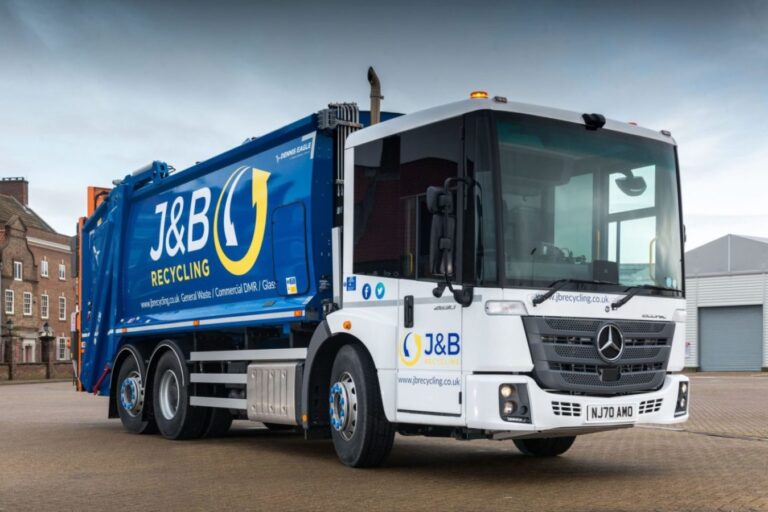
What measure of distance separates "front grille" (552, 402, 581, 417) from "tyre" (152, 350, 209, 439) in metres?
6.14

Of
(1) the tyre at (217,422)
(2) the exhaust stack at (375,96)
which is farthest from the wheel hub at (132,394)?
(2) the exhaust stack at (375,96)

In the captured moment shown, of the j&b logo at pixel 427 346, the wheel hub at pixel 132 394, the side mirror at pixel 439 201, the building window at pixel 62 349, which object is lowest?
the building window at pixel 62 349

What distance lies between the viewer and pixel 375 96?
1110 cm

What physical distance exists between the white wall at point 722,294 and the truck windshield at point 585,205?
50425 mm

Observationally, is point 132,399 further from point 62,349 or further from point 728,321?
point 62,349

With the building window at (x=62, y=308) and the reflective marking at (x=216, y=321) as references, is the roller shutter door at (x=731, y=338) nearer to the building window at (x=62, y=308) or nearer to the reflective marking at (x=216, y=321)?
the building window at (x=62, y=308)

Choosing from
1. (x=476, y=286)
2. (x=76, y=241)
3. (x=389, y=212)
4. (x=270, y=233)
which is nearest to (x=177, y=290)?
(x=270, y=233)

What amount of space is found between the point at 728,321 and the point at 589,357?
54.0 meters

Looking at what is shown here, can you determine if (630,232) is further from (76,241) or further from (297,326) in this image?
(76,241)

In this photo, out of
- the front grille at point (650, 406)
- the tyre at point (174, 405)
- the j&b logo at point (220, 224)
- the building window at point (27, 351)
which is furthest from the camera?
the building window at point (27, 351)

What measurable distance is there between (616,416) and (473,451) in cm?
358

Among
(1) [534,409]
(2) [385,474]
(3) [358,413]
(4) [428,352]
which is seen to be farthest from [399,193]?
(2) [385,474]

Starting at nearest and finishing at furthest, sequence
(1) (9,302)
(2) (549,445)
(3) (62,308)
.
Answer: (2) (549,445), (1) (9,302), (3) (62,308)

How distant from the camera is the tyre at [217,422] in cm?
1327
